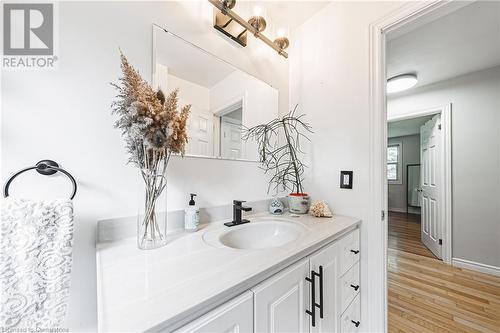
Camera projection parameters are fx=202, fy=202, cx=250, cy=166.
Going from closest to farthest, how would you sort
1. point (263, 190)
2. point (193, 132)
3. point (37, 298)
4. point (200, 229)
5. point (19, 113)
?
1. point (37, 298)
2. point (19, 113)
3. point (200, 229)
4. point (193, 132)
5. point (263, 190)

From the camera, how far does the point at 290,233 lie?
106cm

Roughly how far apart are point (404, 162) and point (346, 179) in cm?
529

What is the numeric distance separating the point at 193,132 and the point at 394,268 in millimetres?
2535

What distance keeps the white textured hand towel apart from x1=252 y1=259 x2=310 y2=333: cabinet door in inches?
19.0

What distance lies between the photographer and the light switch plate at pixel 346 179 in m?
1.24

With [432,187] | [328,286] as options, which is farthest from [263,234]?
[432,187]

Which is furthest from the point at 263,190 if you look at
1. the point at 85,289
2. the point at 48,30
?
the point at 48,30

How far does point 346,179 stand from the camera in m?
1.26

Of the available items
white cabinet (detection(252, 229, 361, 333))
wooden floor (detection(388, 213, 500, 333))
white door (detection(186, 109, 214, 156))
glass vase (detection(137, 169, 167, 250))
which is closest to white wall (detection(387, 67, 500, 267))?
wooden floor (detection(388, 213, 500, 333))

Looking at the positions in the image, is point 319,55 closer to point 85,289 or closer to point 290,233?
point 290,233

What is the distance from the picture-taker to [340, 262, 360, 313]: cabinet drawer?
0.96 m

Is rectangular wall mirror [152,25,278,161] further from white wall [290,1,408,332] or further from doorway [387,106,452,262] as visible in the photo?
doorway [387,106,452,262]

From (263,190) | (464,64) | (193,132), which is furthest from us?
(464,64)

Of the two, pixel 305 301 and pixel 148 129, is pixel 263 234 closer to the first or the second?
pixel 305 301
